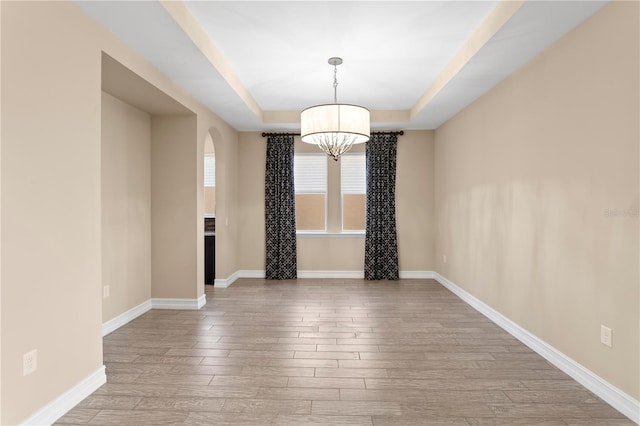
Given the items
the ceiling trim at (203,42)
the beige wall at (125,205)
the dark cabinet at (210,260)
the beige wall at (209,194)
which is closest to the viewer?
the ceiling trim at (203,42)

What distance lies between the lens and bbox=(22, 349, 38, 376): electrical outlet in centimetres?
197

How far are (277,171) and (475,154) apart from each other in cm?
323

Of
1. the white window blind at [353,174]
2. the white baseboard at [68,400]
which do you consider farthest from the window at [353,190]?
the white baseboard at [68,400]

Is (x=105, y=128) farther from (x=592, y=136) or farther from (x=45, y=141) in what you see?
(x=592, y=136)

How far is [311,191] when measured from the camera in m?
6.48

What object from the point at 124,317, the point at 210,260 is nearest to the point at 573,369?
the point at 124,317

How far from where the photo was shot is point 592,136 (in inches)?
98.3

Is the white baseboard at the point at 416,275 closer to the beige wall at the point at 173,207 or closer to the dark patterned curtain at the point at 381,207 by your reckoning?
the dark patterned curtain at the point at 381,207

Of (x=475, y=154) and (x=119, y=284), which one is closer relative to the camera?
(x=119, y=284)

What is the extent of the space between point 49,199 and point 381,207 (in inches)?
194

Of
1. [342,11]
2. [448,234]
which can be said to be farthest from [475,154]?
[342,11]

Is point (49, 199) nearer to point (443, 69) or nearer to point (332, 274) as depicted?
point (443, 69)

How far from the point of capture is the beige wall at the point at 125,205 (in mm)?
3723

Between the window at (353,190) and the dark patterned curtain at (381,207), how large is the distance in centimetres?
20
